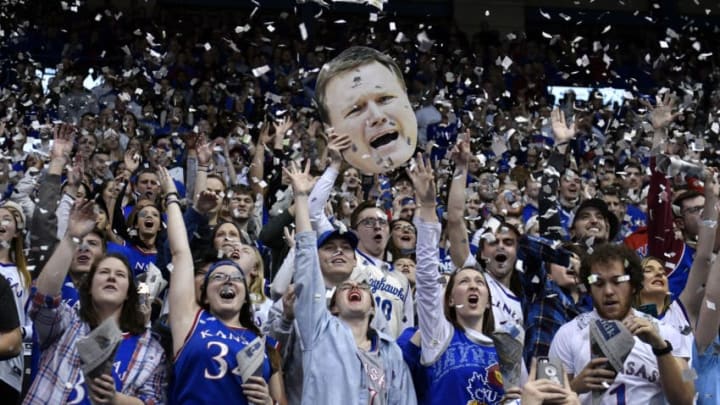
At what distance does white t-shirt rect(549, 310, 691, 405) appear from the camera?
14.5ft

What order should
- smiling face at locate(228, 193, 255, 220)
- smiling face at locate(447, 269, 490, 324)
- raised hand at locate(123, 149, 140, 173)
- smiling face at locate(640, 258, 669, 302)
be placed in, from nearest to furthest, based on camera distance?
smiling face at locate(447, 269, 490, 324) < smiling face at locate(640, 258, 669, 302) < smiling face at locate(228, 193, 255, 220) < raised hand at locate(123, 149, 140, 173)

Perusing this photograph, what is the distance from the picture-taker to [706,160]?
11.9 meters

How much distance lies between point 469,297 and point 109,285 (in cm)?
151

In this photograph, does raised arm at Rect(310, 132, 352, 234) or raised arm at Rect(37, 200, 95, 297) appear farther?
raised arm at Rect(310, 132, 352, 234)

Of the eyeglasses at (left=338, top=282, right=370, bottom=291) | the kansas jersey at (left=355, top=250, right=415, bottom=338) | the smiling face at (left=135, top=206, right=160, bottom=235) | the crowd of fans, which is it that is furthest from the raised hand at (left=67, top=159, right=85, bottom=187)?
the eyeglasses at (left=338, top=282, right=370, bottom=291)

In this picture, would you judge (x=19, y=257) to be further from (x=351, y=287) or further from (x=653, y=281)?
(x=653, y=281)

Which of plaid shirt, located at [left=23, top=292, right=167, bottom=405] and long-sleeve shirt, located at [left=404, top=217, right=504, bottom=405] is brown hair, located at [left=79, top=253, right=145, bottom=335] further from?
long-sleeve shirt, located at [left=404, top=217, right=504, bottom=405]

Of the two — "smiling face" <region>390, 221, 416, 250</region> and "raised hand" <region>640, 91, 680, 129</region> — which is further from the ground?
"raised hand" <region>640, 91, 680, 129</region>

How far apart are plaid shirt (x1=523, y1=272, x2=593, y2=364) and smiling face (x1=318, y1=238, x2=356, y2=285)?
92 cm

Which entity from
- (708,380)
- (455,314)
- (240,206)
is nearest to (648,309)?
(708,380)

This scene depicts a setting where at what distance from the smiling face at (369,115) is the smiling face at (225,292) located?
1703mm

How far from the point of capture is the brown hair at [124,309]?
4480 millimetres

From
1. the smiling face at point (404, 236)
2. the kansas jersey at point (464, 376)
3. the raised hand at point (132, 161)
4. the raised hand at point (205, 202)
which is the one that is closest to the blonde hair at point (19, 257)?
the raised hand at point (205, 202)

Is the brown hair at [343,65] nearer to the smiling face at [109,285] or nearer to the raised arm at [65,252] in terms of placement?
the raised arm at [65,252]
